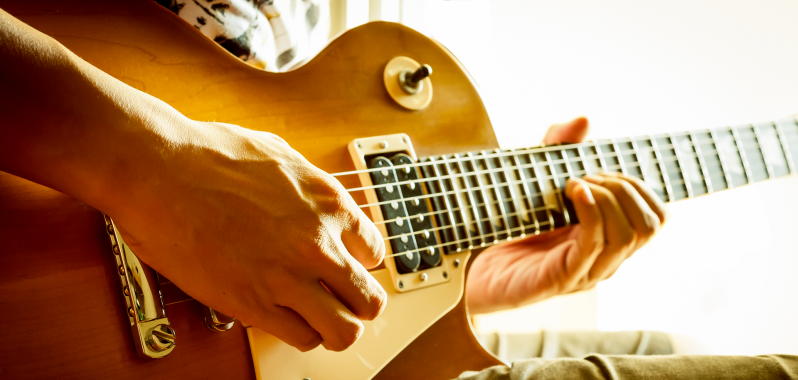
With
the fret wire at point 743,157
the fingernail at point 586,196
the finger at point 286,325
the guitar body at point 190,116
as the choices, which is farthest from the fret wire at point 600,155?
the finger at point 286,325

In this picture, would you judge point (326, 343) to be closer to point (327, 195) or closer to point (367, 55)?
point (327, 195)

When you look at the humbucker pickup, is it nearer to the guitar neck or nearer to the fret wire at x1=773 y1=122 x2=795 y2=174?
the guitar neck

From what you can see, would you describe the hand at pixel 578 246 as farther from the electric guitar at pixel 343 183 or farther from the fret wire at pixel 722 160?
the fret wire at pixel 722 160

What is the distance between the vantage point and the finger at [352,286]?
43 cm

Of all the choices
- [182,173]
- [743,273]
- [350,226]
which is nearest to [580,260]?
[350,226]

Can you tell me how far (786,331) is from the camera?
4.90ft

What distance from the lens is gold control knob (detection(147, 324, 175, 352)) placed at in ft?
1.49

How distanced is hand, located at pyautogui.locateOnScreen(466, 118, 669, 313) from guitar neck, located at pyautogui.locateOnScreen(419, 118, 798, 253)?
0.04 m

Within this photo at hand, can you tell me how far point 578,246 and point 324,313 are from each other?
1.79 ft

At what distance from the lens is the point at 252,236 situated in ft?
1.36

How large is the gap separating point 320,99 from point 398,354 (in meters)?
0.39

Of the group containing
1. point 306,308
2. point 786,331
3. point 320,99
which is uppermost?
point 320,99

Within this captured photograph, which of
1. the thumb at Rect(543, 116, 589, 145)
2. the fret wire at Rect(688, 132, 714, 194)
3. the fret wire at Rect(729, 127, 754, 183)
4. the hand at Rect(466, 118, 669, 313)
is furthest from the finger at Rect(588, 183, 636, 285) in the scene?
the fret wire at Rect(729, 127, 754, 183)

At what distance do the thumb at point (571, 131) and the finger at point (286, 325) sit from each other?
64 centimetres
